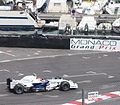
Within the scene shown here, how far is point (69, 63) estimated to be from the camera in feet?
108

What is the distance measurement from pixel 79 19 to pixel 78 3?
32.1 ft

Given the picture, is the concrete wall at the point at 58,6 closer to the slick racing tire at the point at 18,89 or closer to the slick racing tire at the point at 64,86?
the slick racing tire at the point at 64,86

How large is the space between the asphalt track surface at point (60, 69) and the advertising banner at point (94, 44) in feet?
3.22

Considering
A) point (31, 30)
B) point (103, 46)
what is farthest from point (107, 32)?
point (31, 30)

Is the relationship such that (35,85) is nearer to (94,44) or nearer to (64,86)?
(64,86)

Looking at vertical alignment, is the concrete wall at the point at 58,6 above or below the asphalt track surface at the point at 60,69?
above

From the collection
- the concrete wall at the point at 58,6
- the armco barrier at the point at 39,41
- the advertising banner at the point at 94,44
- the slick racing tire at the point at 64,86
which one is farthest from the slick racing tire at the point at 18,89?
the concrete wall at the point at 58,6

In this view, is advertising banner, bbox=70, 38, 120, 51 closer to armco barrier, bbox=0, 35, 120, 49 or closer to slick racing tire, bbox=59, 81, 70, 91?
armco barrier, bbox=0, 35, 120, 49

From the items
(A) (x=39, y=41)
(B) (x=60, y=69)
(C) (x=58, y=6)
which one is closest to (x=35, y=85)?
(B) (x=60, y=69)

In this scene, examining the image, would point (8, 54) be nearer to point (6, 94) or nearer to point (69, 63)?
point (69, 63)

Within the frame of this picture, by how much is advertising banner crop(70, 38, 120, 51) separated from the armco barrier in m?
0.47

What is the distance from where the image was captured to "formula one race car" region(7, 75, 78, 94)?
23.9m

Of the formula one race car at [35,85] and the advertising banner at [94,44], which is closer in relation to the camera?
the formula one race car at [35,85]

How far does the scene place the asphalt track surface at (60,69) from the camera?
909 inches
